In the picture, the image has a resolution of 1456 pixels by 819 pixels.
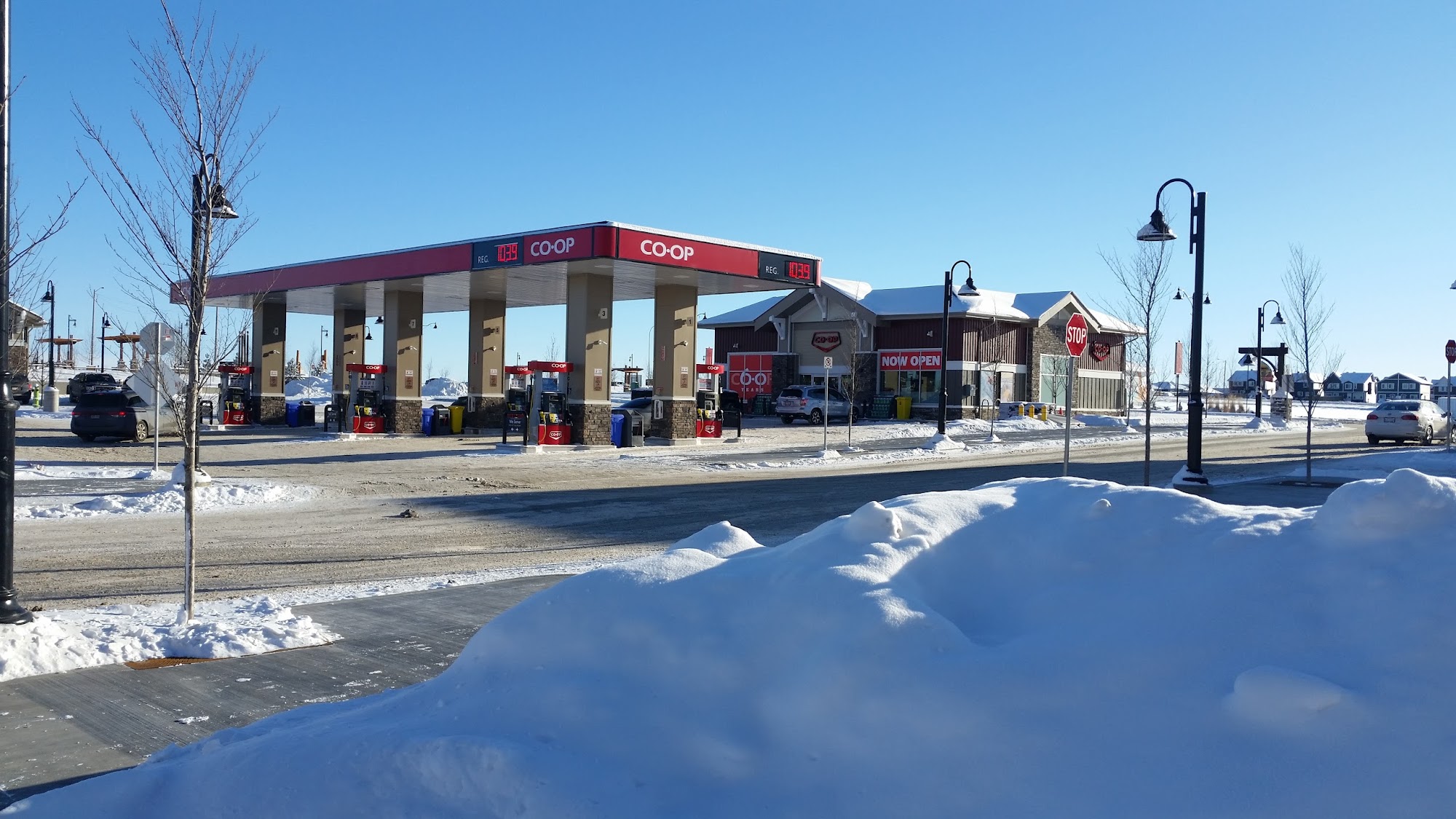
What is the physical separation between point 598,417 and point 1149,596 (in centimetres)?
2484

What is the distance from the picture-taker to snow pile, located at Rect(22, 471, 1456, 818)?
125 inches

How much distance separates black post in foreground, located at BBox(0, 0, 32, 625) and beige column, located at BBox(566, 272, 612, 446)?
66.4ft

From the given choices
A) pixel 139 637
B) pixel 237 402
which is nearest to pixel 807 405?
pixel 237 402

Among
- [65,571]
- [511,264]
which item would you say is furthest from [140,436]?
[65,571]

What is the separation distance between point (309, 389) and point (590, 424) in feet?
168

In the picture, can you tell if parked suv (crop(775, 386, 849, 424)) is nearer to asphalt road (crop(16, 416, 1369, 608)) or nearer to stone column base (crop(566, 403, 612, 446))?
asphalt road (crop(16, 416, 1369, 608))

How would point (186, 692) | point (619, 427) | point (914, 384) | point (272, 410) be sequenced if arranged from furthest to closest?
point (914, 384) < point (272, 410) < point (619, 427) < point (186, 692)

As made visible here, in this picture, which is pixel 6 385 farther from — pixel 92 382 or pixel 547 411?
pixel 92 382

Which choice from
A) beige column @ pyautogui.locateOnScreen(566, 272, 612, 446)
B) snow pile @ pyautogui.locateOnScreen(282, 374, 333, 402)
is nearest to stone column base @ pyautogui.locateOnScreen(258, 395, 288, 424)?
beige column @ pyautogui.locateOnScreen(566, 272, 612, 446)

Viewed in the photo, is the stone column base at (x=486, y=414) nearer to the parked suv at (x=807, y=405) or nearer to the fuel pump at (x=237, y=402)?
the fuel pump at (x=237, y=402)

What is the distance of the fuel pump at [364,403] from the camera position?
107 feet

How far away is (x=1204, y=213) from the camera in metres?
16.5

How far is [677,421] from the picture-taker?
97.2 feet

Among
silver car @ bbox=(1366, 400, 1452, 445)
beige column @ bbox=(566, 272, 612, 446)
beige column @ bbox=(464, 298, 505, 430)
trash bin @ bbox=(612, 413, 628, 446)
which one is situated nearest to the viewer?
beige column @ bbox=(566, 272, 612, 446)
